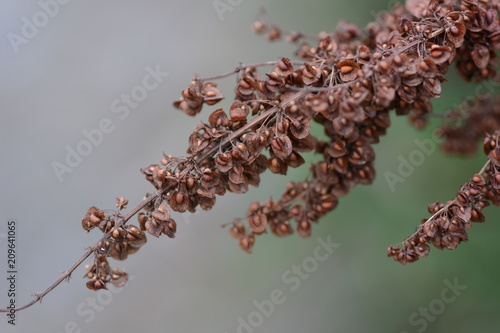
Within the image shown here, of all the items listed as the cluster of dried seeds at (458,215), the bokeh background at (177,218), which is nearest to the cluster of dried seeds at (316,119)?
the cluster of dried seeds at (458,215)


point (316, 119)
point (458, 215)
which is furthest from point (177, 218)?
point (458, 215)

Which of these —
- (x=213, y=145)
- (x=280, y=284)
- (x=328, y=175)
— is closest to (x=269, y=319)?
(x=280, y=284)

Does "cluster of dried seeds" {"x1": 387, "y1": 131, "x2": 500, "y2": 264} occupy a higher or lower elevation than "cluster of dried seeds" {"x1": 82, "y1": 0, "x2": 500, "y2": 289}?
lower

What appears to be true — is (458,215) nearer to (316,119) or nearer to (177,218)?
(316,119)

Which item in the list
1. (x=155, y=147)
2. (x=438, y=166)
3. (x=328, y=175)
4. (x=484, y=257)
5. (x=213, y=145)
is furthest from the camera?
(x=155, y=147)

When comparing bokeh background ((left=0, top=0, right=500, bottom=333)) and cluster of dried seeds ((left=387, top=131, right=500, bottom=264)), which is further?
bokeh background ((left=0, top=0, right=500, bottom=333))

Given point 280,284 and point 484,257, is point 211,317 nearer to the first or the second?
point 280,284

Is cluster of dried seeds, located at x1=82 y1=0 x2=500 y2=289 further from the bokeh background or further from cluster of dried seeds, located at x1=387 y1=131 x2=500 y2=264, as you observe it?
the bokeh background

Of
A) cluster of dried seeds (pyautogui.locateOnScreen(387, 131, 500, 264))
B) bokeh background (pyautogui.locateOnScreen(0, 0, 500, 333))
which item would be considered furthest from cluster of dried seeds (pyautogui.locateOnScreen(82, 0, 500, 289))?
bokeh background (pyautogui.locateOnScreen(0, 0, 500, 333))
